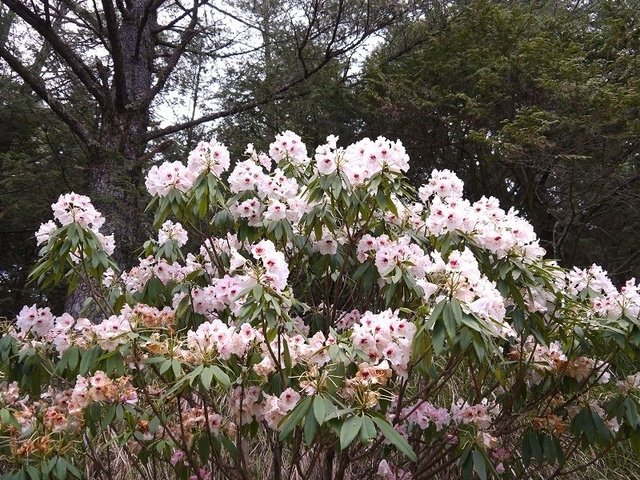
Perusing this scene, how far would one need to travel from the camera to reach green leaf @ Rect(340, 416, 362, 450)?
1.42 m

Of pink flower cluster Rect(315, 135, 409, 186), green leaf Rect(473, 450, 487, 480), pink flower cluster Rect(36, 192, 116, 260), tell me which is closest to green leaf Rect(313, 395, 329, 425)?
green leaf Rect(473, 450, 487, 480)

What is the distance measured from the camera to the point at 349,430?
4.84ft

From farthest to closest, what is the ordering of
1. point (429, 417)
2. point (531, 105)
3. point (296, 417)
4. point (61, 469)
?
point (531, 105), point (429, 417), point (61, 469), point (296, 417)

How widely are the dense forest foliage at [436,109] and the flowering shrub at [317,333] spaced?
2.49 m

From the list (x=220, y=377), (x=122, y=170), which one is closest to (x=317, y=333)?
(x=220, y=377)

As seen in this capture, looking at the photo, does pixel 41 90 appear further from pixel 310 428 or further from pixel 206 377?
pixel 310 428

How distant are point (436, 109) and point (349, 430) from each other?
5.30 m

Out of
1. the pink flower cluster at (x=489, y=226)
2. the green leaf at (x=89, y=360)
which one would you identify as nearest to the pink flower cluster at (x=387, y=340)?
the pink flower cluster at (x=489, y=226)

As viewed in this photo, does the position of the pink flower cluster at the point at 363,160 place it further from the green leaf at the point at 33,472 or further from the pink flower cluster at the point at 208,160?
the green leaf at the point at 33,472

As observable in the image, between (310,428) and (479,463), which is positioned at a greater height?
(310,428)

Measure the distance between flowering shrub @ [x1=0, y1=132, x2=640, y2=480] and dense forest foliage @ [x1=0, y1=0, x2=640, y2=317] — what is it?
8.16ft

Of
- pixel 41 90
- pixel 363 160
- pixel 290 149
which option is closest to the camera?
pixel 363 160

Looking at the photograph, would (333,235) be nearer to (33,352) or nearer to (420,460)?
(420,460)

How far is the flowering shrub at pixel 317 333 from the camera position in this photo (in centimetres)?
174
